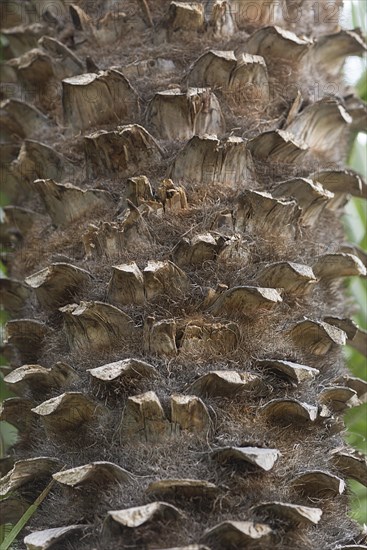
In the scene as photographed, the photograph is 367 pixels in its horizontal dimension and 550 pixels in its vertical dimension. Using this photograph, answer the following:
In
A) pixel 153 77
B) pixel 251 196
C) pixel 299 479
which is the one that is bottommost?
pixel 299 479

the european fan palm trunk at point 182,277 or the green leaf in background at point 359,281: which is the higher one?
the european fan palm trunk at point 182,277

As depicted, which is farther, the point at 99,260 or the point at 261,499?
the point at 99,260

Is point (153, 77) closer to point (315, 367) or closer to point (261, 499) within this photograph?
point (315, 367)

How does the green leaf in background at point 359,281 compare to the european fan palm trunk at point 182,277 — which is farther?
the green leaf in background at point 359,281

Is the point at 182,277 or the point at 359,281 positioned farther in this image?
the point at 359,281

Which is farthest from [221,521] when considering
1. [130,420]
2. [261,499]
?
[130,420]

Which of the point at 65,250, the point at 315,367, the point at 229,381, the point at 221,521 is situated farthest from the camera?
the point at 65,250

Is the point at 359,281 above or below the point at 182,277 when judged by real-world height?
below

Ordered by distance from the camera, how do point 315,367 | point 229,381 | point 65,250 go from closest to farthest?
point 229,381, point 315,367, point 65,250
